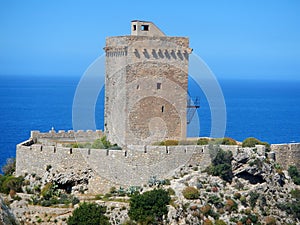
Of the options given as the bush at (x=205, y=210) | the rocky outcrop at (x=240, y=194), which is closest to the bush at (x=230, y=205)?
the rocky outcrop at (x=240, y=194)

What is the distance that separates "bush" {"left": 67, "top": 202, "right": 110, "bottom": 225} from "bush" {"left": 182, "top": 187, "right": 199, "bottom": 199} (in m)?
3.84

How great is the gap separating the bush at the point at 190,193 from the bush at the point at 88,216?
3.84 metres

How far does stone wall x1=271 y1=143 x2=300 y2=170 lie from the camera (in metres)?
37.3

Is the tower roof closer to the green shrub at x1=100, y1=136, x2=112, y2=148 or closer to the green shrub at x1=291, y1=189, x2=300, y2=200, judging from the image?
the green shrub at x1=100, y1=136, x2=112, y2=148

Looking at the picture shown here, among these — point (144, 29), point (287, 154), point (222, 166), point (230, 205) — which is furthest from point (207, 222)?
point (144, 29)

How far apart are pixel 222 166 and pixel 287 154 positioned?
14.7 ft

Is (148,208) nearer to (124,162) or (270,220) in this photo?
(124,162)

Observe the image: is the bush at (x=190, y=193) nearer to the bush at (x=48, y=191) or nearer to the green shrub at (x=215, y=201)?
the green shrub at (x=215, y=201)

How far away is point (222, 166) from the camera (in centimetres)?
3500

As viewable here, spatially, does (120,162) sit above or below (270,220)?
above

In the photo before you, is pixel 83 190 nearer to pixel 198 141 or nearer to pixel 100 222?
pixel 100 222

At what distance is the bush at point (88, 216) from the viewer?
31.6 metres

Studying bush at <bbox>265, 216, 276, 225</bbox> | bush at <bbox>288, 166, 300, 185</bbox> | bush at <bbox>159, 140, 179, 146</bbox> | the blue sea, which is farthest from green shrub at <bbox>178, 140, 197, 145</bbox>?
the blue sea

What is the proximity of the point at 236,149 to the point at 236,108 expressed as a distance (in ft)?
312
